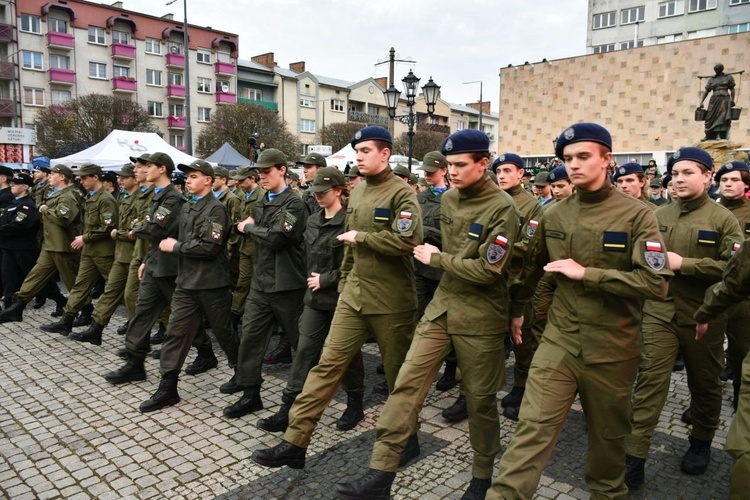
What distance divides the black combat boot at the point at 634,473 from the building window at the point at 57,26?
2206 inches

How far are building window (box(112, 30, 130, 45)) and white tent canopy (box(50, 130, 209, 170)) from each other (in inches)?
1540

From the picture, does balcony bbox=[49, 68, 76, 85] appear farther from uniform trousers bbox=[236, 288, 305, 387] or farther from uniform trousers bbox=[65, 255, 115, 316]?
uniform trousers bbox=[236, 288, 305, 387]

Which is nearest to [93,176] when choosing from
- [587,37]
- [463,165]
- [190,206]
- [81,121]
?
[190,206]

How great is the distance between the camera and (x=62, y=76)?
4888 centimetres

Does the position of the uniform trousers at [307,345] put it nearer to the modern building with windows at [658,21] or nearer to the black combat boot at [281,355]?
the black combat boot at [281,355]

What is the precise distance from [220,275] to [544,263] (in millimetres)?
3169

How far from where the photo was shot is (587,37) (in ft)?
196

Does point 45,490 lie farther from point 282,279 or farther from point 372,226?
point 372,226

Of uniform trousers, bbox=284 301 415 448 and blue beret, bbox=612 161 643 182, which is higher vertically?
blue beret, bbox=612 161 643 182

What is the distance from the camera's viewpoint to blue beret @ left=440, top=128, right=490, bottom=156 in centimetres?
365

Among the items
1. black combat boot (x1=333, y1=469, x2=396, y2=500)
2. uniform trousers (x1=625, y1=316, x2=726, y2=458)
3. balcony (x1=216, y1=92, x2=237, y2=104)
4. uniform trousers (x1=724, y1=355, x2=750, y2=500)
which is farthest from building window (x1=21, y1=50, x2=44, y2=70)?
uniform trousers (x1=724, y1=355, x2=750, y2=500)

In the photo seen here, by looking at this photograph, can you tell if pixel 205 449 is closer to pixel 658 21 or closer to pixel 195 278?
pixel 195 278

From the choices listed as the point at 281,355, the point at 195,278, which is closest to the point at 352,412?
the point at 195,278

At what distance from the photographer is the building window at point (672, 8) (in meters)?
53.8
